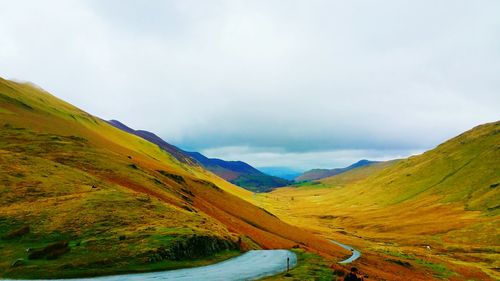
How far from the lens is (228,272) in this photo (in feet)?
137

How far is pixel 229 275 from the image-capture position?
40062mm

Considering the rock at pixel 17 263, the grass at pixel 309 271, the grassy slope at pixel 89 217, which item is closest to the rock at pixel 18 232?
the grassy slope at pixel 89 217

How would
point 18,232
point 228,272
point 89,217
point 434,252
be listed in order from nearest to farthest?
point 228,272
point 18,232
point 89,217
point 434,252

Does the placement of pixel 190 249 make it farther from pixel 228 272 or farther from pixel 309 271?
pixel 309 271

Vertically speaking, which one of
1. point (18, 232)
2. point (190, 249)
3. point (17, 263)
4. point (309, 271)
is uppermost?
point (309, 271)

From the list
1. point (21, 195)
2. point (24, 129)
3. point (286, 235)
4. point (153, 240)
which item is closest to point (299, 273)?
point (153, 240)

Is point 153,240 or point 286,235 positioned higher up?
point 153,240

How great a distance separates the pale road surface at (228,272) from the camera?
37750mm

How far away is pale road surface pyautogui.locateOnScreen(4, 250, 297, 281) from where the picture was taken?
124 feet

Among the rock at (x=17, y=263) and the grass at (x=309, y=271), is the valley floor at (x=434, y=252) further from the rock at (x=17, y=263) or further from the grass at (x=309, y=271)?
the rock at (x=17, y=263)

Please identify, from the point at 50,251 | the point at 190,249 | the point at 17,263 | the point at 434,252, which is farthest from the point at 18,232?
the point at 434,252

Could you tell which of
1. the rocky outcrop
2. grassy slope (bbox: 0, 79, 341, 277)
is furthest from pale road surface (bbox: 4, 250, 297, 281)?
the rocky outcrop

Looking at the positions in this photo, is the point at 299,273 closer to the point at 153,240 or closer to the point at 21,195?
the point at 153,240

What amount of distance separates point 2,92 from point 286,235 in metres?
147
